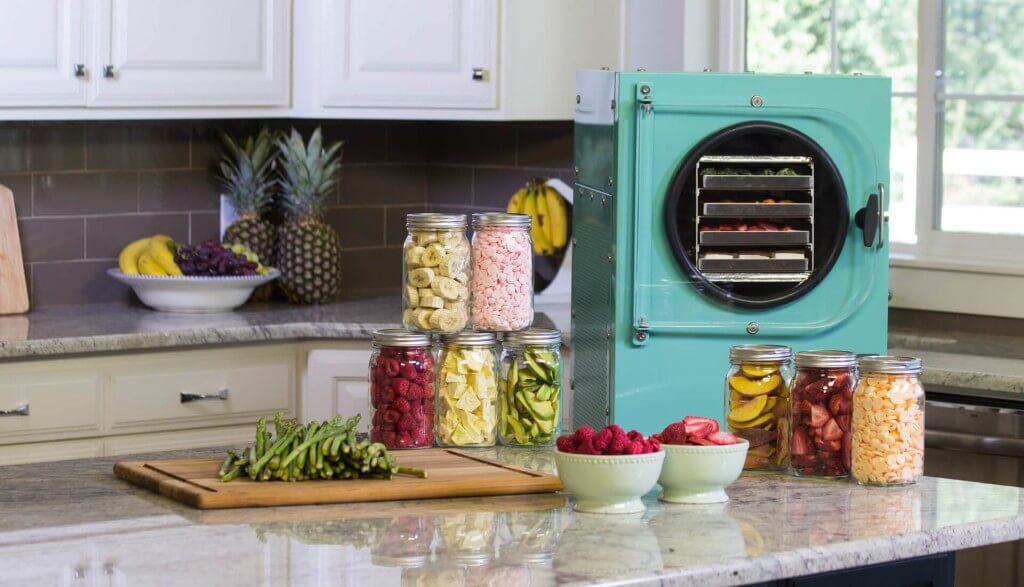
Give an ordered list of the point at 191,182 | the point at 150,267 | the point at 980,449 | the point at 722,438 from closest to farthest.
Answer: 1. the point at 722,438
2. the point at 980,449
3. the point at 150,267
4. the point at 191,182

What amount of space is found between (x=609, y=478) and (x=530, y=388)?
43cm

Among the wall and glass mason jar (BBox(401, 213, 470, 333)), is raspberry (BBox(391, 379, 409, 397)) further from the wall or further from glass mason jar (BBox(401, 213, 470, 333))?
the wall

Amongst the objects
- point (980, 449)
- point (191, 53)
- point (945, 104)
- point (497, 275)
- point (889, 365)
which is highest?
point (191, 53)

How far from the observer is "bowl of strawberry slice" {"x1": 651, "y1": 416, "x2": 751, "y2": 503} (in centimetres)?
209

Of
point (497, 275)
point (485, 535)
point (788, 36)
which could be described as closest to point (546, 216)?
point (788, 36)

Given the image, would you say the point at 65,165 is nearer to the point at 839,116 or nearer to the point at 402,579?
the point at 839,116

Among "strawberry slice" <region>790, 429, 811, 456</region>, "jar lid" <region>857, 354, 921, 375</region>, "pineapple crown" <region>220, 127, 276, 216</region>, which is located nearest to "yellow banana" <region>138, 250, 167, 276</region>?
"pineapple crown" <region>220, 127, 276, 216</region>

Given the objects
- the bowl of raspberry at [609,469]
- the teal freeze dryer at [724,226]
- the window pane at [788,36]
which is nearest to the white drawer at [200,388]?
the teal freeze dryer at [724,226]

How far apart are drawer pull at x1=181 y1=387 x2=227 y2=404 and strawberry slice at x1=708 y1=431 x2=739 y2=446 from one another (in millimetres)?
1874

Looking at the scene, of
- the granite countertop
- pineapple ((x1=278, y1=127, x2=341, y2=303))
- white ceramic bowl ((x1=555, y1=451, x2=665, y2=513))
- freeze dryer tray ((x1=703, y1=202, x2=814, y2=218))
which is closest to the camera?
the granite countertop

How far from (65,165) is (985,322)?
2.44 meters

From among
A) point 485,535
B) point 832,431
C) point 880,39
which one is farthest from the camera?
point 880,39

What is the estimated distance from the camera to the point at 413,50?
4.04 m

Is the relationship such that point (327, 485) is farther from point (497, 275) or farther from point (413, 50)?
point (413, 50)
